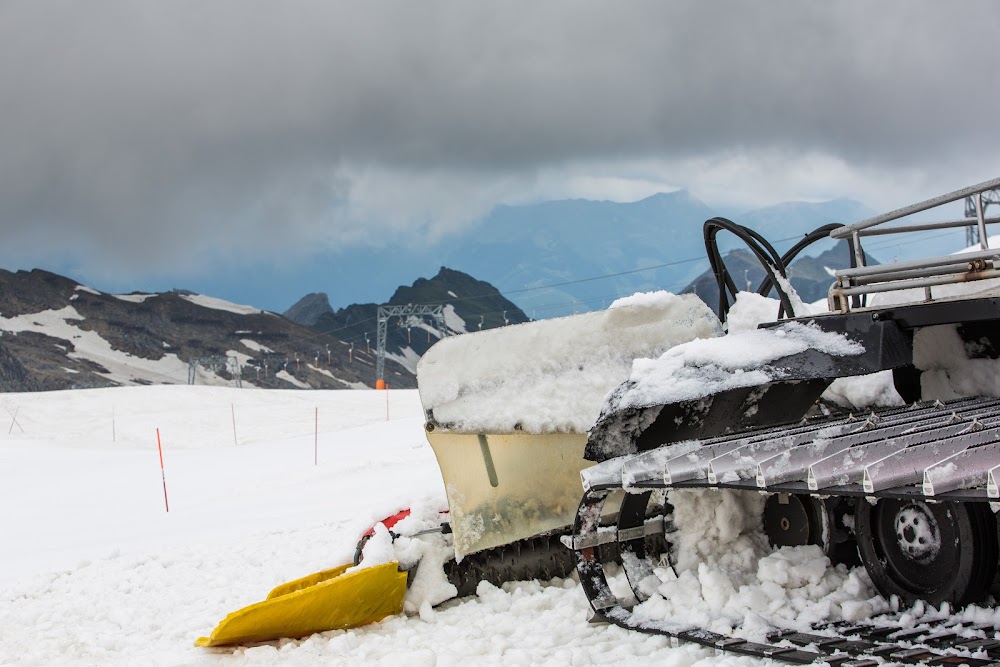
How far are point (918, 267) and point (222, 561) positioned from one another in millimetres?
5089

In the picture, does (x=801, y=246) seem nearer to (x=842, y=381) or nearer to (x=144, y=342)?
(x=842, y=381)

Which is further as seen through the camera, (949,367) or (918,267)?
(949,367)

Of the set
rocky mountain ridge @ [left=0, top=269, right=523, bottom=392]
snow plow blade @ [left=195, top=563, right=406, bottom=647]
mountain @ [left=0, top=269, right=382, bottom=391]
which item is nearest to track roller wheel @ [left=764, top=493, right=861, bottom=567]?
snow plow blade @ [left=195, top=563, right=406, bottom=647]

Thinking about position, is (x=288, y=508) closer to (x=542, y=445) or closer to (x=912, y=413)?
(x=542, y=445)

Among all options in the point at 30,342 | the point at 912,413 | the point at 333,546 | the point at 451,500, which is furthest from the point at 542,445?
the point at 30,342

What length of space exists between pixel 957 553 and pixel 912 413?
0.64 m

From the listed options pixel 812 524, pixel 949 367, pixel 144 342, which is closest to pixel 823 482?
pixel 812 524

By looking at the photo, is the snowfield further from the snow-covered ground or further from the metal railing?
the metal railing

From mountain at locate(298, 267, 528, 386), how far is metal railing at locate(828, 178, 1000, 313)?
119 m

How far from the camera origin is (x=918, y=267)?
13.0ft

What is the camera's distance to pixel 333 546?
7.00m

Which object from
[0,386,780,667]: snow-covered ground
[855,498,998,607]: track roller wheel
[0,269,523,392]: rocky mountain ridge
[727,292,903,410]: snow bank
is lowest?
[0,386,780,667]: snow-covered ground

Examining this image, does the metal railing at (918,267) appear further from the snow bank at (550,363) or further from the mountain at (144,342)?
the mountain at (144,342)

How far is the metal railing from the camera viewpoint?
3889 mm
